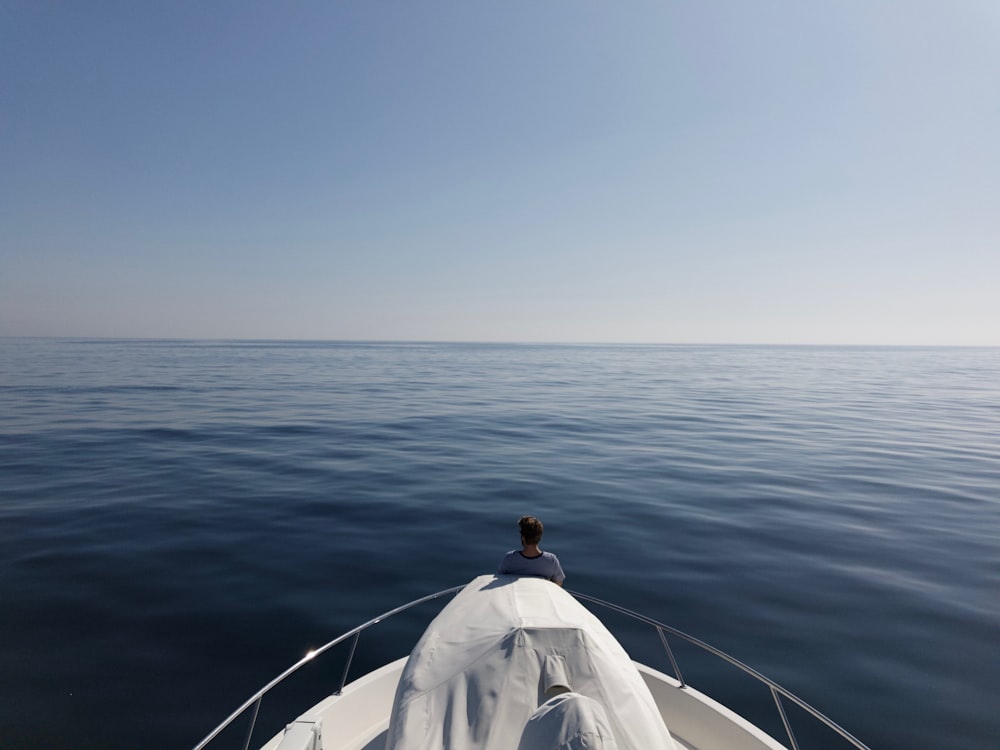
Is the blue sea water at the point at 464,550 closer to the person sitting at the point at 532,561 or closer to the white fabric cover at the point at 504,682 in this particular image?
the person sitting at the point at 532,561

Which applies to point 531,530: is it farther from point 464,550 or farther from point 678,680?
point 464,550

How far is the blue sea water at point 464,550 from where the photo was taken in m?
6.29

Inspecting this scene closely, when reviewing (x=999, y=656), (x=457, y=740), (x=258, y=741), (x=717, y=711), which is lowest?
(x=258, y=741)

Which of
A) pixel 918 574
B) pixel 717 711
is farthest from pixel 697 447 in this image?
pixel 717 711

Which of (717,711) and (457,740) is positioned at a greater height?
(457,740)

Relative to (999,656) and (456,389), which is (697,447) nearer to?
(999,656)

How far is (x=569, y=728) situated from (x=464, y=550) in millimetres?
7734

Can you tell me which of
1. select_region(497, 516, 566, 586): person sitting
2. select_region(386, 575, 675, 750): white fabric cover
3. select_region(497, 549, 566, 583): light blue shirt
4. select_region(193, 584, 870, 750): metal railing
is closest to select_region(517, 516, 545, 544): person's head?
select_region(497, 516, 566, 586): person sitting

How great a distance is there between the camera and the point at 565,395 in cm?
3784

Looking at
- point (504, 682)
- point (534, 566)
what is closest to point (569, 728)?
point (504, 682)

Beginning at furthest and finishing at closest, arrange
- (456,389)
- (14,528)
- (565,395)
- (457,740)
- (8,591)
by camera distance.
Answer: (456,389) < (565,395) < (14,528) < (8,591) < (457,740)

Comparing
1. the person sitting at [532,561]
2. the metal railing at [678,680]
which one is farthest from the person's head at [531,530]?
the metal railing at [678,680]

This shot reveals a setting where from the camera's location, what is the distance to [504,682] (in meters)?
3.73

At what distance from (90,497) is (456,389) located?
2882 centimetres
